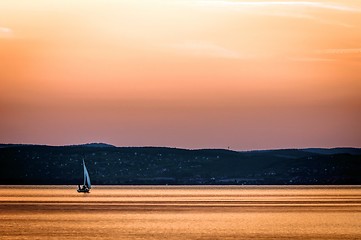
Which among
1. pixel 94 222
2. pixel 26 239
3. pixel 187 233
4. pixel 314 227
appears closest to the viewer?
pixel 26 239

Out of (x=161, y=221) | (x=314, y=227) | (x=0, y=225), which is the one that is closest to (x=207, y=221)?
(x=161, y=221)

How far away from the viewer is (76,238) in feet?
305

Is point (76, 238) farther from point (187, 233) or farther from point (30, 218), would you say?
point (30, 218)

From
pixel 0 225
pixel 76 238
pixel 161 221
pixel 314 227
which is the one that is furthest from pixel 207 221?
pixel 76 238

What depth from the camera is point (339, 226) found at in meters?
114

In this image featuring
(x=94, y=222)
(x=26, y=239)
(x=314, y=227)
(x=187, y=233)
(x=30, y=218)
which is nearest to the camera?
(x=26, y=239)

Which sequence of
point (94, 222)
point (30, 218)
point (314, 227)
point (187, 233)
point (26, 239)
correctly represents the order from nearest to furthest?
point (26, 239) < point (187, 233) < point (314, 227) < point (94, 222) < point (30, 218)

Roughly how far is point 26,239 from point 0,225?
69.5 feet

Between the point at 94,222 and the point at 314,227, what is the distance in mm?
24972

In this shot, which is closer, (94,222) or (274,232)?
(274,232)

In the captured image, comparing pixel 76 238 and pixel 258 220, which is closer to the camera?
pixel 76 238

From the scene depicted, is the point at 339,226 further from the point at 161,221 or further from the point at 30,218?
the point at 30,218

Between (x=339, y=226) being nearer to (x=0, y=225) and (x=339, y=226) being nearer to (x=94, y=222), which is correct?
(x=94, y=222)

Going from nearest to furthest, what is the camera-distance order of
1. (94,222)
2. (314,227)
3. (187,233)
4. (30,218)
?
(187,233)
(314,227)
(94,222)
(30,218)
